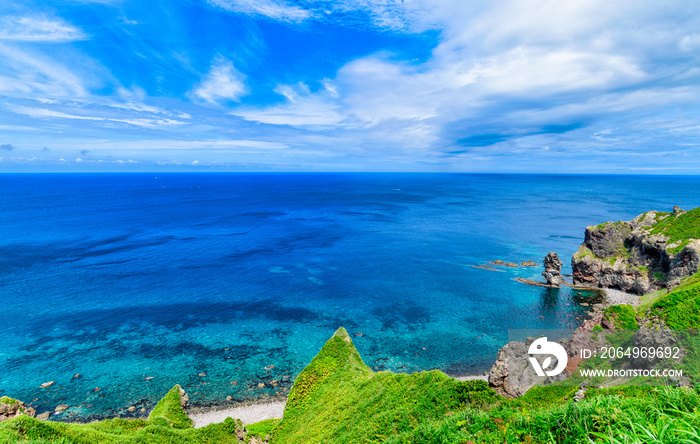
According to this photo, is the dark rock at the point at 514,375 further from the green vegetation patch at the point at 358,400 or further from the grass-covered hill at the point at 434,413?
the green vegetation patch at the point at 358,400

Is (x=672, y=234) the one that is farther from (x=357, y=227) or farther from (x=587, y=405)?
(x=357, y=227)

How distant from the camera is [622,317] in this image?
2584 cm

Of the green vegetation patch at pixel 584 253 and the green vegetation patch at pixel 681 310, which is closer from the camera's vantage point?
the green vegetation patch at pixel 681 310

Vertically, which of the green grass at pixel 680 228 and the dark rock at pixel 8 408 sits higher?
the green grass at pixel 680 228

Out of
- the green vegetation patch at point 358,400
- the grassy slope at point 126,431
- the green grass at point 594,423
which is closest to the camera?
the green grass at point 594,423

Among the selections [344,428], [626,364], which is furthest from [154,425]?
[626,364]

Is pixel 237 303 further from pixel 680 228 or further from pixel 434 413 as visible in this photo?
pixel 680 228

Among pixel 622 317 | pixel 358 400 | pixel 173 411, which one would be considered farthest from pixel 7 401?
pixel 622 317

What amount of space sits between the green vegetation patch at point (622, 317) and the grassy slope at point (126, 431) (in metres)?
31.8

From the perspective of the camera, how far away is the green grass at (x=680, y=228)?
4844 cm

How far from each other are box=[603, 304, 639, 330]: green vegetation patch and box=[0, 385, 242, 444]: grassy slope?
31.8 m

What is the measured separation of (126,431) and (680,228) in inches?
3101

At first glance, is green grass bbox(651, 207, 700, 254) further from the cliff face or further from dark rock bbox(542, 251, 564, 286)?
dark rock bbox(542, 251, 564, 286)

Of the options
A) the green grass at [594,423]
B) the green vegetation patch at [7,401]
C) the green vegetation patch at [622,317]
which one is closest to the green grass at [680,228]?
the green vegetation patch at [622,317]
